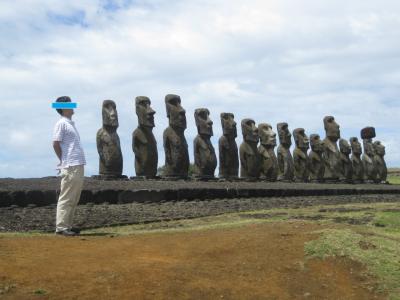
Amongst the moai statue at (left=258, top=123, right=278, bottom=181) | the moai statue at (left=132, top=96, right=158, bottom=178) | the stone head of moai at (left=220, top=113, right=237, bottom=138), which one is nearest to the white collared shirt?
the moai statue at (left=132, top=96, right=158, bottom=178)

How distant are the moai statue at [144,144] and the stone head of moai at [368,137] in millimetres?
19271

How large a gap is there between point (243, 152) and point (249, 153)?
0.81ft

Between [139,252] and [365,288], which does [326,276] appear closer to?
[365,288]

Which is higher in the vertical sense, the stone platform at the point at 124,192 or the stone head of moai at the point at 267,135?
the stone head of moai at the point at 267,135

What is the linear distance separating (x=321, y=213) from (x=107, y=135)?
25.9 ft

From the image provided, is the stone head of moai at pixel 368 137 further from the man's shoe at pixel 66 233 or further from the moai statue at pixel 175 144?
the man's shoe at pixel 66 233

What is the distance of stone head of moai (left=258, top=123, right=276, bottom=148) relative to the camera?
2512 centimetres

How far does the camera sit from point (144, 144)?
1830cm

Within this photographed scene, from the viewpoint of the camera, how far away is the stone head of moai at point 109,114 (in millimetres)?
17391

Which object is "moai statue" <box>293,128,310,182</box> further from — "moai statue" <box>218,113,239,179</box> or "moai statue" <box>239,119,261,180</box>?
"moai statue" <box>218,113,239,179</box>

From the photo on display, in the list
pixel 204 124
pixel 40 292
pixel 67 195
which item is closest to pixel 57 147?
pixel 67 195

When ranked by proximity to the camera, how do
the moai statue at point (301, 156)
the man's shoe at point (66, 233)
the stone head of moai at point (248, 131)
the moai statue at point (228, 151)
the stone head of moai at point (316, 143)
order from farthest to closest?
the stone head of moai at point (316, 143), the moai statue at point (301, 156), the stone head of moai at point (248, 131), the moai statue at point (228, 151), the man's shoe at point (66, 233)

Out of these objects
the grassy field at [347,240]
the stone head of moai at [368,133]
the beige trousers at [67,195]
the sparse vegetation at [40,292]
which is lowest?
the sparse vegetation at [40,292]

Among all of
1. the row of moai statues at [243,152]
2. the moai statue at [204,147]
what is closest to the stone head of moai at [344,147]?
the row of moai statues at [243,152]
